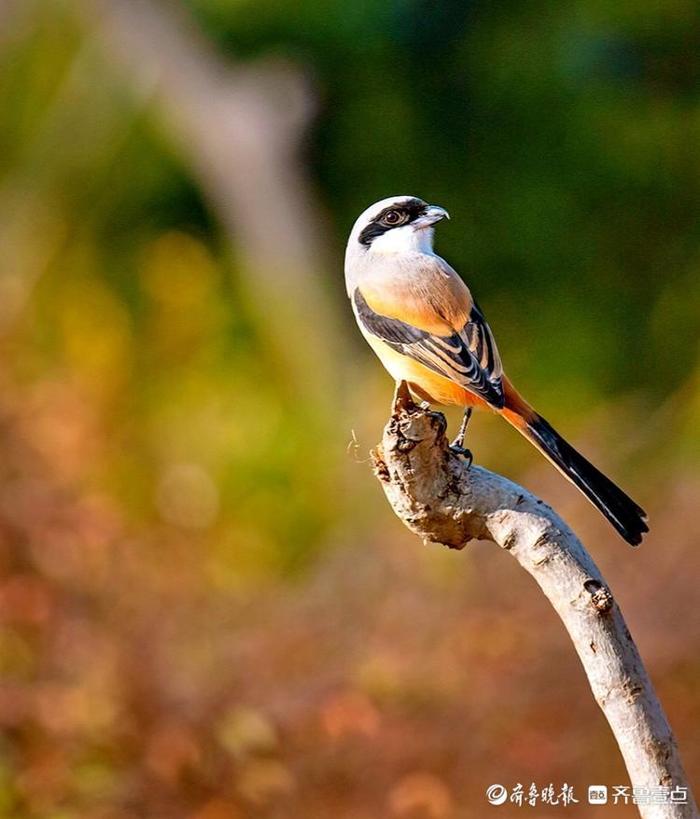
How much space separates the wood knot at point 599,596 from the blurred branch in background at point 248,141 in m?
6.04

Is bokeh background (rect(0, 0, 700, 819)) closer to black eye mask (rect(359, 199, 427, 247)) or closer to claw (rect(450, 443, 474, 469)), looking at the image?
black eye mask (rect(359, 199, 427, 247))

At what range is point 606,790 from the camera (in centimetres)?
382

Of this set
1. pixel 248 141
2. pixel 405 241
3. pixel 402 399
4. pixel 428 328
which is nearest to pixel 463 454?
pixel 402 399

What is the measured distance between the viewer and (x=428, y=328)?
8.89ft

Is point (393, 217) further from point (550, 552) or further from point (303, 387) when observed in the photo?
point (303, 387)

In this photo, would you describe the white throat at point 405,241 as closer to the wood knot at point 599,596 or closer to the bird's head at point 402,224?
the bird's head at point 402,224

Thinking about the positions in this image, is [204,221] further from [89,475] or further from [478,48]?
[89,475]

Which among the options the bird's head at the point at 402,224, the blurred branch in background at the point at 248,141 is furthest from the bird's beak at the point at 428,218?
the blurred branch in background at the point at 248,141

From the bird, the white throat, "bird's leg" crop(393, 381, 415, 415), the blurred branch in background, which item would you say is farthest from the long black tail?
the blurred branch in background

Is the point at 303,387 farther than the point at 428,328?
Yes

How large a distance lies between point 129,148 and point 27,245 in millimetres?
1019

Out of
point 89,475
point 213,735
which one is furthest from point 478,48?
point 213,735

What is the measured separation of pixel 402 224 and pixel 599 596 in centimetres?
125

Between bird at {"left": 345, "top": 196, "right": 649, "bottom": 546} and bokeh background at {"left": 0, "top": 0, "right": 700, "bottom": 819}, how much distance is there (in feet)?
5.05
